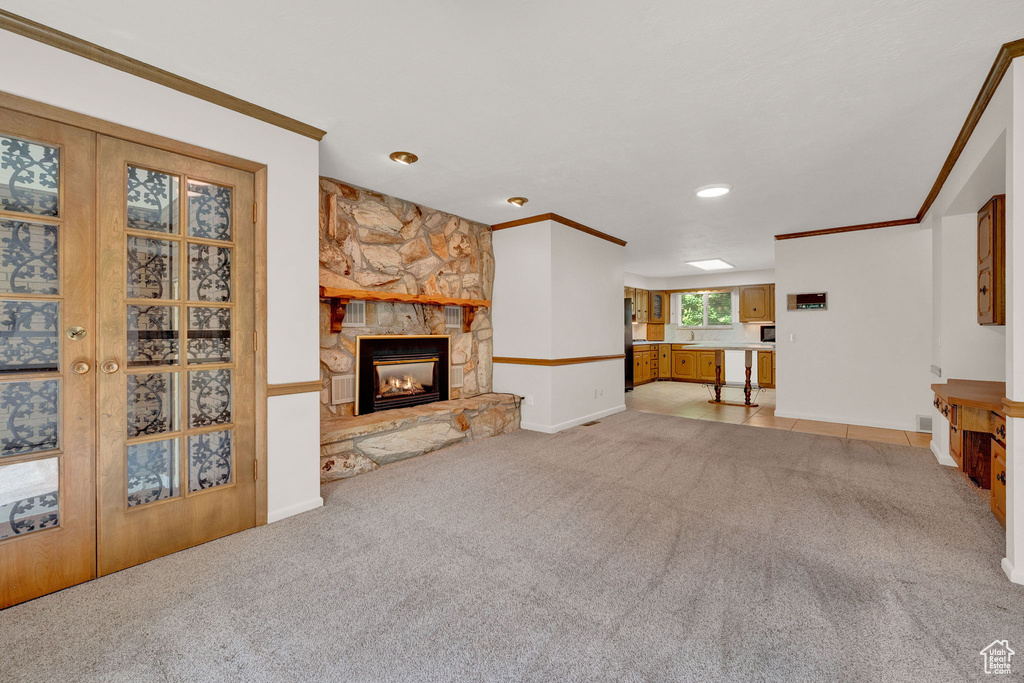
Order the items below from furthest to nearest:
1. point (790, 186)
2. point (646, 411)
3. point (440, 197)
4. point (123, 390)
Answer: point (646, 411)
point (440, 197)
point (790, 186)
point (123, 390)

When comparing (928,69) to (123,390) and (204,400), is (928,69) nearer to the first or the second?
(204,400)

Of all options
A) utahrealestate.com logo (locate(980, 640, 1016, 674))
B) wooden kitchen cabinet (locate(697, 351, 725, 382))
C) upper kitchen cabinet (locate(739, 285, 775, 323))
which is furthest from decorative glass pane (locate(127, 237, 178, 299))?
upper kitchen cabinet (locate(739, 285, 775, 323))

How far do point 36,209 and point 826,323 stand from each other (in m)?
6.99

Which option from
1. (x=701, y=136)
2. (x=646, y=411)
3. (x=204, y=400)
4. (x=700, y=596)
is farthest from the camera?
(x=646, y=411)

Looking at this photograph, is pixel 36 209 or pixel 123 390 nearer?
pixel 36 209

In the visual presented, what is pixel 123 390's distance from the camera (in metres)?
2.12

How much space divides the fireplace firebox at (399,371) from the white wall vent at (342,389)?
2.2 inches

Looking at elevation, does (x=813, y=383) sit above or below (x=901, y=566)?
above

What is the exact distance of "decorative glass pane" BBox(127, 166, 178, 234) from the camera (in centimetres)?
217

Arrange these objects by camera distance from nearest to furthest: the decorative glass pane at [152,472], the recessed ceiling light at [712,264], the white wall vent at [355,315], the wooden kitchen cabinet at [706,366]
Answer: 1. the decorative glass pane at [152,472]
2. the white wall vent at [355,315]
3. the recessed ceiling light at [712,264]
4. the wooden kitchen cabinet at [706,366]

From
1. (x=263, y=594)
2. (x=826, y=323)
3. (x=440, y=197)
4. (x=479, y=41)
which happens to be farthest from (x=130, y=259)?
(x=826, y=323)

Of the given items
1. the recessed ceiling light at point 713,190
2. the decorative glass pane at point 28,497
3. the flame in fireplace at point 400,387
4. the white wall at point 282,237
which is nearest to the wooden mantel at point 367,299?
the flame in fireplace at point 400,387

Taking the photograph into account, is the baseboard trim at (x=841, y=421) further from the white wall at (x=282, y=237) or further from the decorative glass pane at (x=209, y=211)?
the decorative glass pane at (x=209, y=211)

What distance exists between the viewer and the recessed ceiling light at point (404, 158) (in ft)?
10.6
